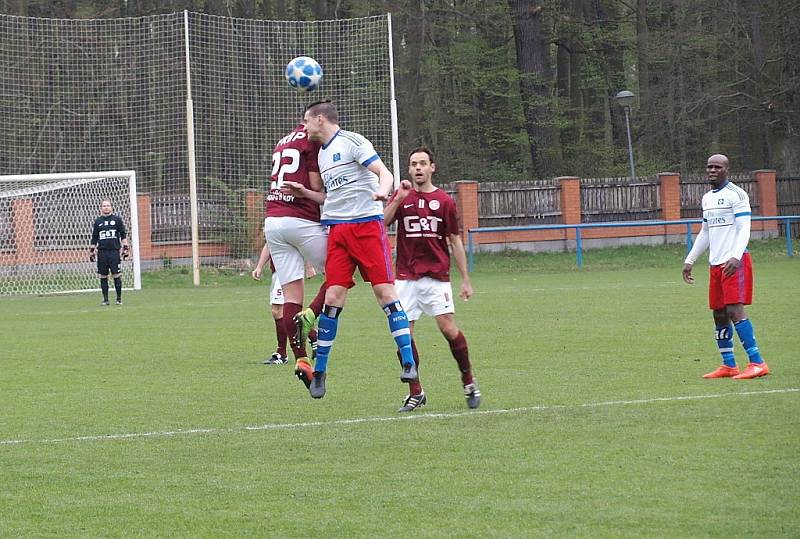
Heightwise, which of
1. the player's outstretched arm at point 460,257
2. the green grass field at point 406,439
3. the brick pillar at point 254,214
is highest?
the brick pillar at point 254,214

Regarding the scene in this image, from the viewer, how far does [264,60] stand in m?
29.8

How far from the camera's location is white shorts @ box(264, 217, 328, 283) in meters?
10.5

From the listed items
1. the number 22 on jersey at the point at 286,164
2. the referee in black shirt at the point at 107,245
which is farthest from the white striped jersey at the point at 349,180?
the referee in black shirt at the point at 107,245

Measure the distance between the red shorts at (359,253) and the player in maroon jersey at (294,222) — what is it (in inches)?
→ 34.8

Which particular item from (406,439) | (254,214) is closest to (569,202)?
(254,214)

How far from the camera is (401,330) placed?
9078 mm

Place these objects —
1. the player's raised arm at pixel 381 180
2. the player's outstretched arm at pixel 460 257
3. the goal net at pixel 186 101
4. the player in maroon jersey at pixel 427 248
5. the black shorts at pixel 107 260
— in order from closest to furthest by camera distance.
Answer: the player's raised arm at pixel 381 180 < the player in maroon jersey at pixel 427 248 < the player's outstretched arm at pixel 460 257 < the black shorts at pixel 107 260 < the goal net at pixel 186 101

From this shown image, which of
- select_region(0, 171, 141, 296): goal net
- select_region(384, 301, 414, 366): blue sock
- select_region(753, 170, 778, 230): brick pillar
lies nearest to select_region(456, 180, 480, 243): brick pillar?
select_region(753, 170, 778, 230): brick pillar

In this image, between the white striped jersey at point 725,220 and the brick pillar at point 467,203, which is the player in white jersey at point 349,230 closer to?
the white striped jersey at point 725,220

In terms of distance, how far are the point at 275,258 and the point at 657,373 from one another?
3.53 meters

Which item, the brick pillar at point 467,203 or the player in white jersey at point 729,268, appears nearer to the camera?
the player in white jersey at point 729,268

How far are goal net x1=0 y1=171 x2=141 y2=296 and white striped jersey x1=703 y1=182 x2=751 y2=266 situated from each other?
63.2ft

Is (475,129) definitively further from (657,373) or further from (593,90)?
(657,373)

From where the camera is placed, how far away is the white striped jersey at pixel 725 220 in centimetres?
1102
